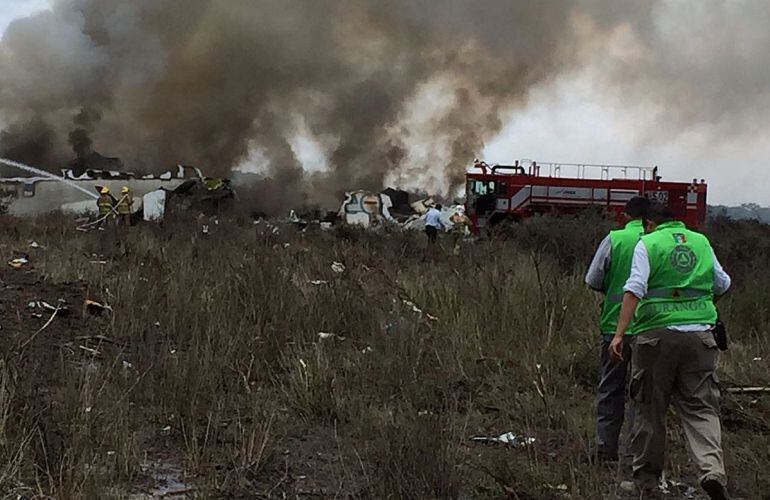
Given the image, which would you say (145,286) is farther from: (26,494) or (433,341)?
(26,494)

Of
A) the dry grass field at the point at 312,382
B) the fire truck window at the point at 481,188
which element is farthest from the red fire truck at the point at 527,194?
the dry grass field at the point at 312,382

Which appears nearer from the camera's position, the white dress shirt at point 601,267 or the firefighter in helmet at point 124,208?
the white dress shirt at point 601,267

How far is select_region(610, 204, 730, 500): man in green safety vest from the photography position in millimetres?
4277

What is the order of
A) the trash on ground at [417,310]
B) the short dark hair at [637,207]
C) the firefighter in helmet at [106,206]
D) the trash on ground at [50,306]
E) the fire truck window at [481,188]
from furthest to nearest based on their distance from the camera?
the fire truck window at [481,188]
the firefighter in helmet at [106,206]
the trash on ground at [417,310]
the trash on ground at [50,306]
the short dark hair at [637,207]

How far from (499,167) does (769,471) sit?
75.7 feet

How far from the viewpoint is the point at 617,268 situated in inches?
197

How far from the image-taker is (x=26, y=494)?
11.5ft

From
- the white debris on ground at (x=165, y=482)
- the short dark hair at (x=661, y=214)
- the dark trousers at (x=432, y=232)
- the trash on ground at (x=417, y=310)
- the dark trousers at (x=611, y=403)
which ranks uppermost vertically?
the dark trousers at (x=432, y=232)

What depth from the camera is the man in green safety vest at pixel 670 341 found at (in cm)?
428

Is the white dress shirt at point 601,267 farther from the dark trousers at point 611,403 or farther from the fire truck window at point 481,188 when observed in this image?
the fire truck window at point 481,188

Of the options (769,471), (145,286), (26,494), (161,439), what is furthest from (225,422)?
(145,286)

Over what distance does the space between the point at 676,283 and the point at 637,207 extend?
0.77 meters

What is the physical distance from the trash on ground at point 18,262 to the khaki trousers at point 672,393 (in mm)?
8443

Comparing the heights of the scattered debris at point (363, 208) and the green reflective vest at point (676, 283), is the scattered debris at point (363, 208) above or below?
above
